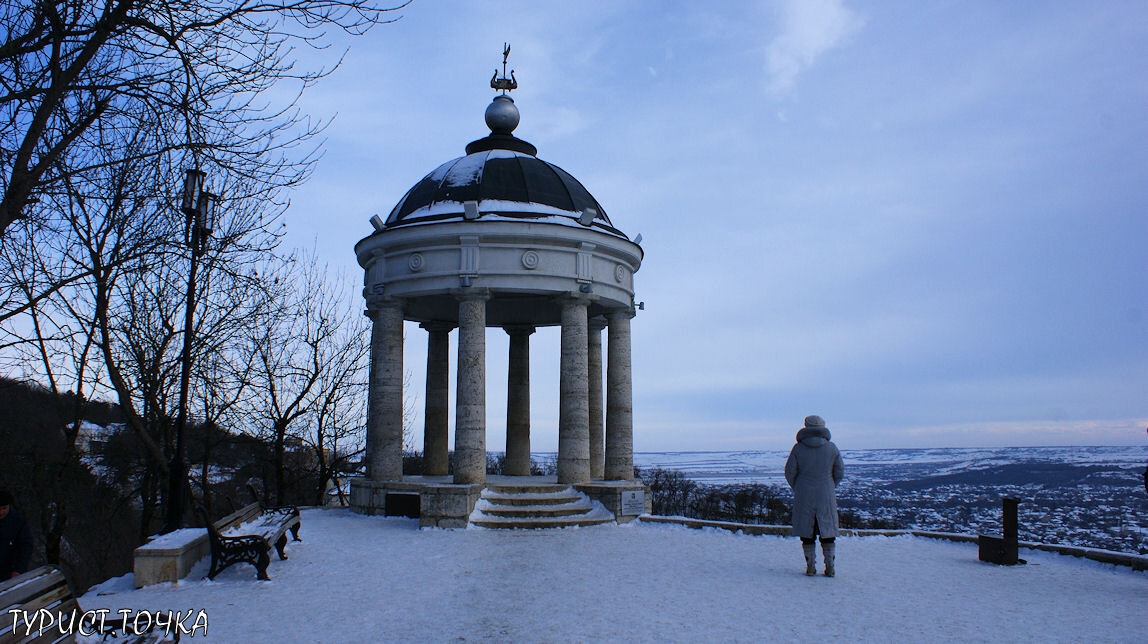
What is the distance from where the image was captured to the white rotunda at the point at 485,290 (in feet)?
57.9

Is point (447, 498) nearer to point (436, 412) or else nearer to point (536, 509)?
point (536, 509)

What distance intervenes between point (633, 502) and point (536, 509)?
2.42m

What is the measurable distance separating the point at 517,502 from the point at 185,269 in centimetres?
928

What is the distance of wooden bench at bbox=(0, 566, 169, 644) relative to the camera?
463 cm

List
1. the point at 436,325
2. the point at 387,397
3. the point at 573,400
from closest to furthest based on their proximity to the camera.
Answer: the point at 573,400
the point at 387,397
the point at 436,325

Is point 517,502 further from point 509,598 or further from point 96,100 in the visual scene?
point 96,100

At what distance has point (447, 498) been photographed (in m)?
15.9

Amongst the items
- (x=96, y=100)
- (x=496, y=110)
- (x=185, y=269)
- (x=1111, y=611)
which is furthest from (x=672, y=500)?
(x=96, y=100)

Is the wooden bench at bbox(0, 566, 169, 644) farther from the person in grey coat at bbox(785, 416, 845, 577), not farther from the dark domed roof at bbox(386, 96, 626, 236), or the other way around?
the dark domed roof at bbox(386, 96, 626, 236)

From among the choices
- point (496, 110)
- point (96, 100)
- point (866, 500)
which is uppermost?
point (496, 110)

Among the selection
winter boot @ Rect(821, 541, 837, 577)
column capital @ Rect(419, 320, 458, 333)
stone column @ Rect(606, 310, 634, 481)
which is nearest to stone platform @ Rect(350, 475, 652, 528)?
stone column @ Rect(606, 310, 634, 481)

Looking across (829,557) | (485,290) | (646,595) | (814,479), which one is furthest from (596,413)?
(646,595)

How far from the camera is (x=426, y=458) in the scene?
2292 centimetres

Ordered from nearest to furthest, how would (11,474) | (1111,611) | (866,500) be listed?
(1111,611) → (11,474) → (866,500)
